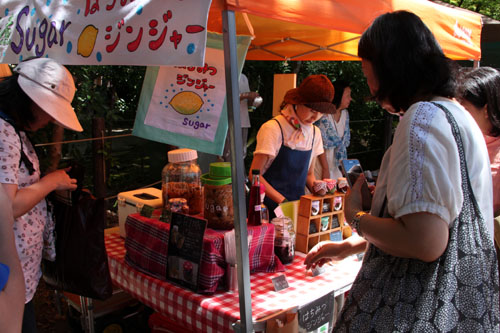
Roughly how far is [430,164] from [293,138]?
6.70ft

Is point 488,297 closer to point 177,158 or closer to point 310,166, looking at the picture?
point 177,158

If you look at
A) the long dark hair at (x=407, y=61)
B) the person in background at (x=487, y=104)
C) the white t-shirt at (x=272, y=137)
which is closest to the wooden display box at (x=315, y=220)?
the white t-shirt at (x=272, y=137)

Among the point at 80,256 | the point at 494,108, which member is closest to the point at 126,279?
the point at 80,256

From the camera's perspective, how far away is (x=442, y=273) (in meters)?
1.05

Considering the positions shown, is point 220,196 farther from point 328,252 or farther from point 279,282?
point 328,252

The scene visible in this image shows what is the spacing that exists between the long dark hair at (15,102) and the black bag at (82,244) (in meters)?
0.40

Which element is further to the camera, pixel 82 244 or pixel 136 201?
pixel 136 201

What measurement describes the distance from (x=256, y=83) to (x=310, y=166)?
4.10 meters

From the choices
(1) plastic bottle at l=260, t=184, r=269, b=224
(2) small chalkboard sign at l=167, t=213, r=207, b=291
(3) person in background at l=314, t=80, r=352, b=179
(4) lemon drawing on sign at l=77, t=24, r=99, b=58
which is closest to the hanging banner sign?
Answer: (4) lemon drawing on sign at l=77, t=24, r=99, b=58

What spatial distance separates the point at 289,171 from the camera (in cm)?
304

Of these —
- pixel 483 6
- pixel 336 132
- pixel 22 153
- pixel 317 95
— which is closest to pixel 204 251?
pixel 22 153

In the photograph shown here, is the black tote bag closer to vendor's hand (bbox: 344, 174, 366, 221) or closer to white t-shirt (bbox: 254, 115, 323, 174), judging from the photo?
vendor's hand (bbox: 344, 174, 366, 221)

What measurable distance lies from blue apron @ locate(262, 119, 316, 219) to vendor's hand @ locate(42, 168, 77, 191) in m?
1.55

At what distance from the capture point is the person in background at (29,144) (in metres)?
1.52
